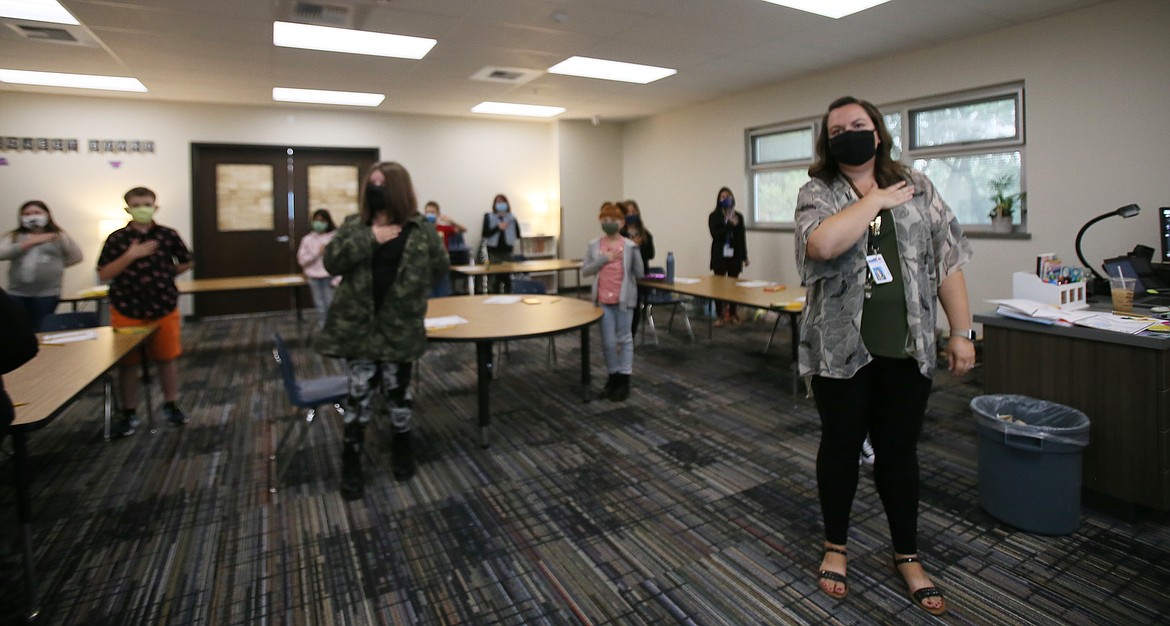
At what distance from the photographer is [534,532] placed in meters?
2.71

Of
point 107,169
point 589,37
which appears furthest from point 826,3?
point 107,169

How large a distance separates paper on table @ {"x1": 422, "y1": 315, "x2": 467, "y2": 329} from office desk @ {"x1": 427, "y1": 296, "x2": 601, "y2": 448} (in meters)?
0.05

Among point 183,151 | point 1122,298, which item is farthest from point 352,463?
point 183,151

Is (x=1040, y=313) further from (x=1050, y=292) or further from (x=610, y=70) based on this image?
(x=610, y=70)

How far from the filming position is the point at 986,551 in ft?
8.07

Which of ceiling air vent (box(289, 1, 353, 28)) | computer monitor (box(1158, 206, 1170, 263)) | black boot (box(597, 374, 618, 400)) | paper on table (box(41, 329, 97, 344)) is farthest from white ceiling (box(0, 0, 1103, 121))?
black boot (box(597, 374, 618, 400))

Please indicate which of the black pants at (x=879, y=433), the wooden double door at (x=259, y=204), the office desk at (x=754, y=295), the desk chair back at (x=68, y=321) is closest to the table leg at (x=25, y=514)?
the desk chair back at (x=68, y=321)

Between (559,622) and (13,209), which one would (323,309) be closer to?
(13,209)

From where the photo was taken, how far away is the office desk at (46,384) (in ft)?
6.78

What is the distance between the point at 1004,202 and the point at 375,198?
5199mm

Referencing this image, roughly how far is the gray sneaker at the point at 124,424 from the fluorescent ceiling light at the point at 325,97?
15.4ft

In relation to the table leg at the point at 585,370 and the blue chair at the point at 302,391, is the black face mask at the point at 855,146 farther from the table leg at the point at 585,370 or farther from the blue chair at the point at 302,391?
the table leg at the point at 585,370

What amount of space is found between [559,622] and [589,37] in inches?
186

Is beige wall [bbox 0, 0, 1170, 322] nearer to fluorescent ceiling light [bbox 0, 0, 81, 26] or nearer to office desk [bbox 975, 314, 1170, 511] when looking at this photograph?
office desk [bbox 975, 314, 1170, 511]
